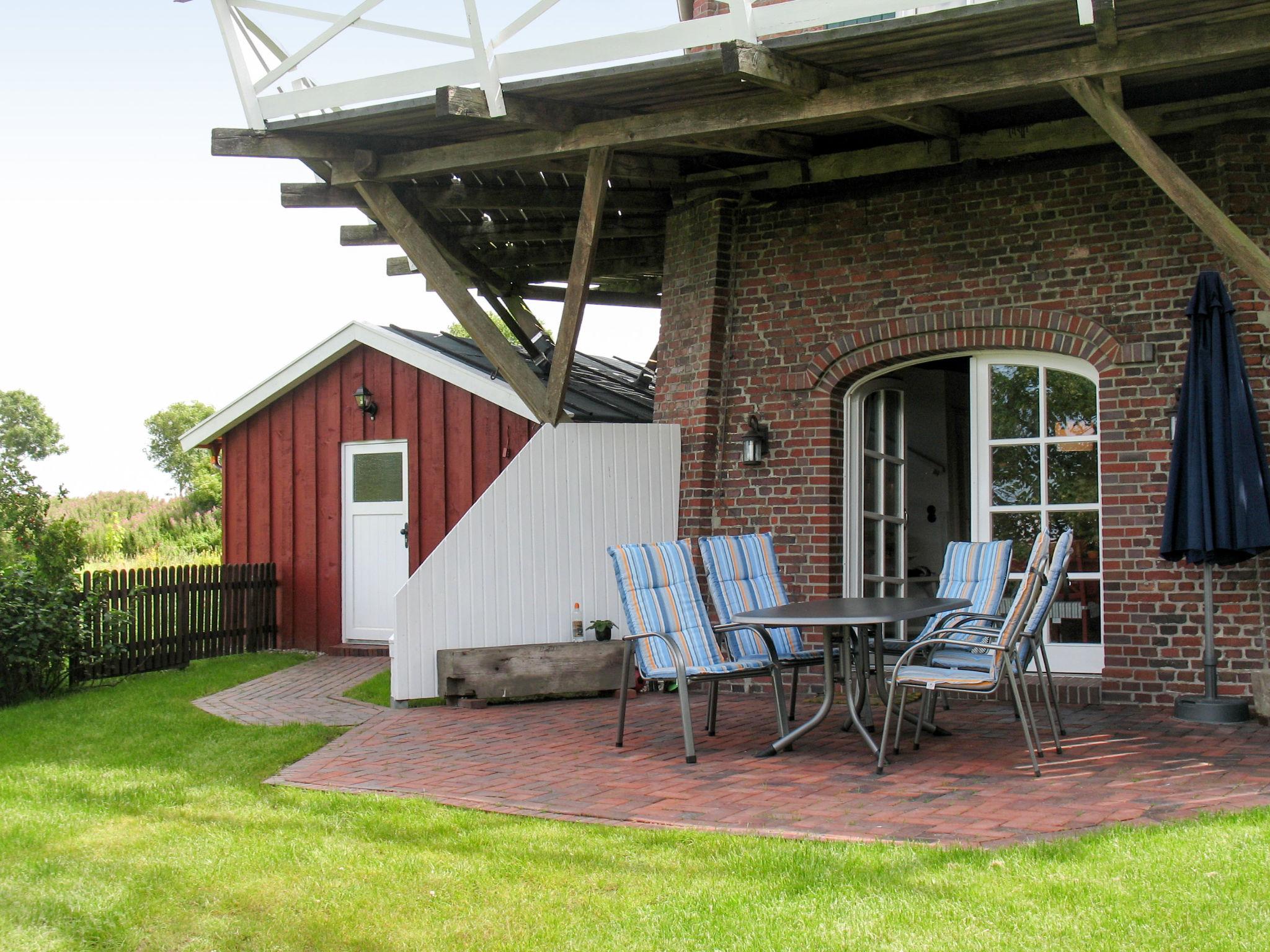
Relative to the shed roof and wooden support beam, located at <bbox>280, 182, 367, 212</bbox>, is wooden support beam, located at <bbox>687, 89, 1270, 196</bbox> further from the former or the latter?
the shed roof

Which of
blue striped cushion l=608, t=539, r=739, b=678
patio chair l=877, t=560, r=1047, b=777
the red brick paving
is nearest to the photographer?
the red brick paving

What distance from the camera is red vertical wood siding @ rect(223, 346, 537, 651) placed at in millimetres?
10531

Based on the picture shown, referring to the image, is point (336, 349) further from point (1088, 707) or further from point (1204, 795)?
point (1204, 795)

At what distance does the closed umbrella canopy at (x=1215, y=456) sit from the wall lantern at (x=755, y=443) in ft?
8.65

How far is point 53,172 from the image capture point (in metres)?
21.5

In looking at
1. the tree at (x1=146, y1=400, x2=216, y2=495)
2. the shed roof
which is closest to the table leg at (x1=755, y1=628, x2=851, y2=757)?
the shed roof

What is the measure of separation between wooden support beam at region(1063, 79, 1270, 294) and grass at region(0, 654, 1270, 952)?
305 centimetres

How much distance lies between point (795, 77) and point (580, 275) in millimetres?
2007

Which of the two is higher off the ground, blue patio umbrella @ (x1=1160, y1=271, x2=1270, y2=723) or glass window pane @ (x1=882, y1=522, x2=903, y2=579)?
blue patio umbrella @ (x1=1160, y1=271, x2=1270, y2=723)

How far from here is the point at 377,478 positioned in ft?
36.3

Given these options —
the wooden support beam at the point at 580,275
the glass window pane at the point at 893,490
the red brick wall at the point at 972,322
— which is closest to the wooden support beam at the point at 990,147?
the red brick wall at the point at 972,322

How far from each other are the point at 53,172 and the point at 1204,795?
866 inches

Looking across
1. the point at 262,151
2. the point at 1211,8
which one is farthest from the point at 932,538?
the point at 262,151

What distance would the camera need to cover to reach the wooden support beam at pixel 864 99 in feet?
18.3
